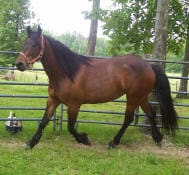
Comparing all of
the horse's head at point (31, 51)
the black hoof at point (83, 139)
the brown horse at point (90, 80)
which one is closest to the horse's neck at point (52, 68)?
the brown horse at point (90, 80)

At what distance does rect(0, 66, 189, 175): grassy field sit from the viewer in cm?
507

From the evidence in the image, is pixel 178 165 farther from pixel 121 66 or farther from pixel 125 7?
pixel 125 7

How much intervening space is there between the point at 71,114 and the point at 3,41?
23.3 m

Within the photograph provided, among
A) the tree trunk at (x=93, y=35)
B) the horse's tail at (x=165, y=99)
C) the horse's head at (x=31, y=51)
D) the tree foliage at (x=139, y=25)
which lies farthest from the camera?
the tree trunk at (x=93, y=35)

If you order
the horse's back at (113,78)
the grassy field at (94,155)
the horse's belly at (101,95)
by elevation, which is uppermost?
the horse's back at (113,78)

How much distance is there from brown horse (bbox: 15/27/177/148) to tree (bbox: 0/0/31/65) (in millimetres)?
19722

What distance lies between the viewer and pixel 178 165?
558cm

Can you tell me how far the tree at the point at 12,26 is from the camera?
2720 cm

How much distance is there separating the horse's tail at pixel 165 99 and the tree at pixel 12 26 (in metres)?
19.8

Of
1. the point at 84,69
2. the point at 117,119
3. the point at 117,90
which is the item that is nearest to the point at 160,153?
the point at 117,90

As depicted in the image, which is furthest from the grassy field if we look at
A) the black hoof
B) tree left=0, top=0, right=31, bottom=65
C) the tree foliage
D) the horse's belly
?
tree left=0, top=0, right=31, bottom=65

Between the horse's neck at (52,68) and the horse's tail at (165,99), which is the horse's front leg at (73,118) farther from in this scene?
the horse's tail at (165,99)

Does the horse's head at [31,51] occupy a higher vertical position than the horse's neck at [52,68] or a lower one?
higher

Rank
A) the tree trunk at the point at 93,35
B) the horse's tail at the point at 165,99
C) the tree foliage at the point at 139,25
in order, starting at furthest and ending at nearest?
the tree trunk at the point at 93,35, the tree foliage at the point at 139,25, the horse's tail at the point at 165,99
